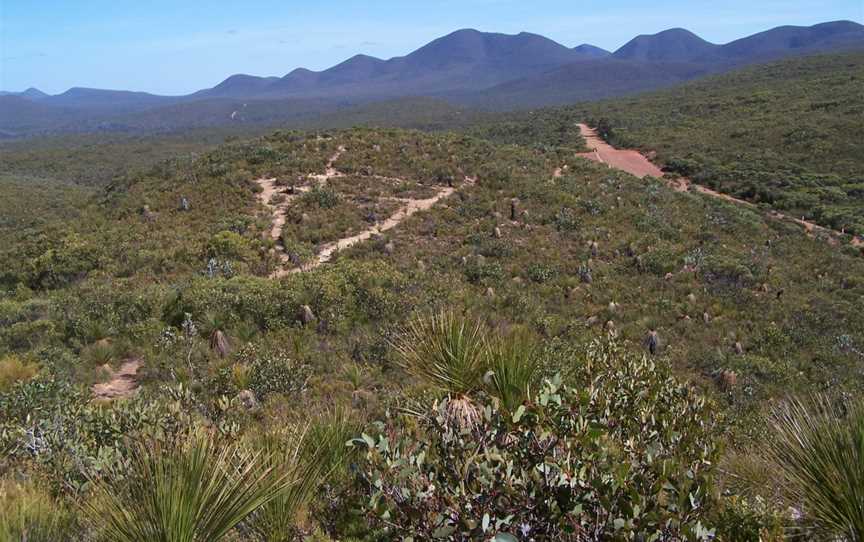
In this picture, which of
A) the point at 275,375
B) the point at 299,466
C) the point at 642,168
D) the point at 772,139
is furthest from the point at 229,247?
the point at 772,139

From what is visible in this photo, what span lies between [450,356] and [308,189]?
48.8 ft

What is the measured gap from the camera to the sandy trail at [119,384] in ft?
22.5

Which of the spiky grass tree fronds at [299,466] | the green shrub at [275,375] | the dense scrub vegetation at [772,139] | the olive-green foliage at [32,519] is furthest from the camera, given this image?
the dense scrub vegetation at [772,139]

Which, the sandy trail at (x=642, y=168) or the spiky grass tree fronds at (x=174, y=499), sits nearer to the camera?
the spiky grass tree fronds at (x=174, y=499)

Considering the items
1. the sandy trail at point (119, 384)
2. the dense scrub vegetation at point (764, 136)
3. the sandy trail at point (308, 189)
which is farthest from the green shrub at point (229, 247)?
the dense scrub vegetation at point (764, 136)

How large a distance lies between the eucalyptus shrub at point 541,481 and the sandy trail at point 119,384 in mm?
5395

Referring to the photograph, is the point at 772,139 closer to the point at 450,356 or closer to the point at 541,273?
the point at 541,273

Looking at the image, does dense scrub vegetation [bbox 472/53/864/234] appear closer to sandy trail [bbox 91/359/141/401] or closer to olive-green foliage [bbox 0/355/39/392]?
sandy trail [bbox 91/359/141/401]

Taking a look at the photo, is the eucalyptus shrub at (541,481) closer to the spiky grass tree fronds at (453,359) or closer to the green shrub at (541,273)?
the spiky grass tree fronds at (453,359)

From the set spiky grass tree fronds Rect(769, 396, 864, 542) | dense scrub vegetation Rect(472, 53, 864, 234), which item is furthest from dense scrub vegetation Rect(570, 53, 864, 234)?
spiky grass tree fronds Rect(769, 396, 864, 542)

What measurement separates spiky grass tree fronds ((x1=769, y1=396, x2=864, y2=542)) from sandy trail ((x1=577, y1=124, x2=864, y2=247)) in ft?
67.5

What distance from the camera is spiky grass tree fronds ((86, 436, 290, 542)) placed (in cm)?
209

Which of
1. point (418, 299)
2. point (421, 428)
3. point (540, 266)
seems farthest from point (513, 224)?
point (421, 428)

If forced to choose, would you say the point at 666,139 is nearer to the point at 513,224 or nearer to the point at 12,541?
the point at 513,224
